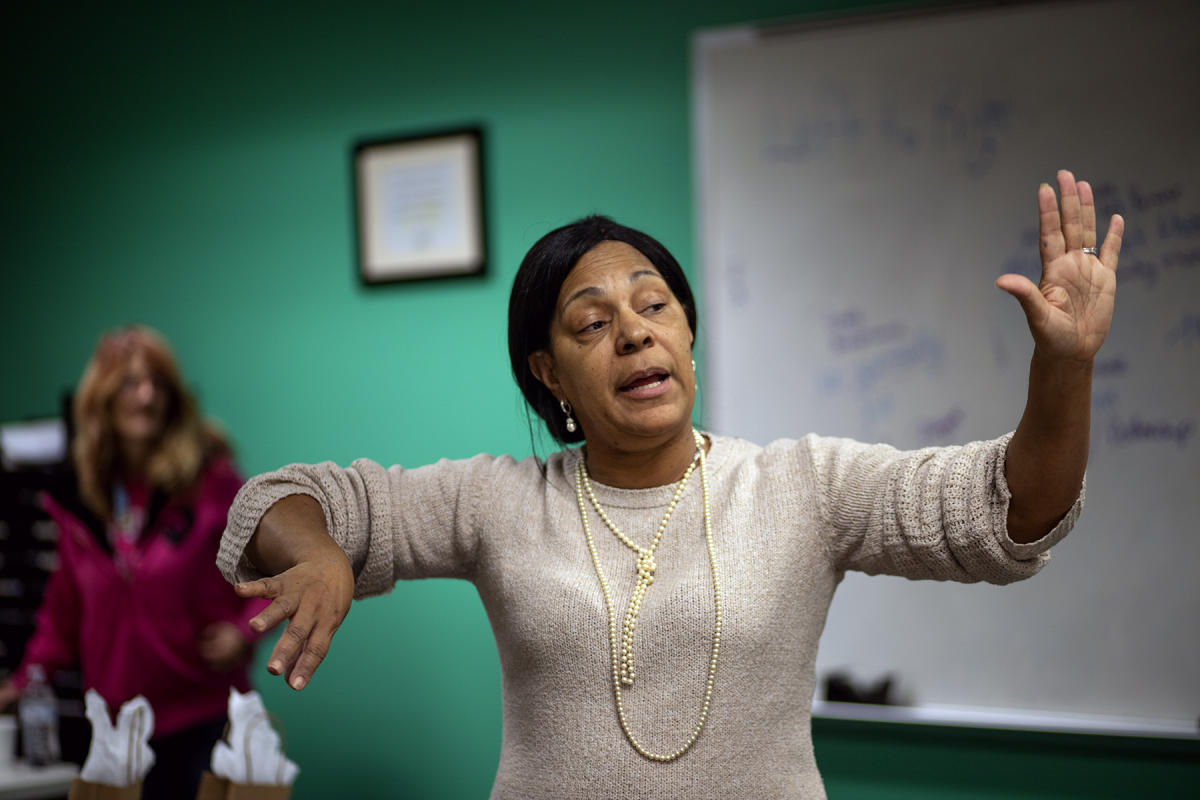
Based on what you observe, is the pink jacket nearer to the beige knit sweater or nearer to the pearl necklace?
the beige knit sweater

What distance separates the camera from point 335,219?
2.66 m

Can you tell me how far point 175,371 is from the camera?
2.39 metres

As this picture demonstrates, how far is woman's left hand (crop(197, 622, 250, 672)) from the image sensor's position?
7.20 feet

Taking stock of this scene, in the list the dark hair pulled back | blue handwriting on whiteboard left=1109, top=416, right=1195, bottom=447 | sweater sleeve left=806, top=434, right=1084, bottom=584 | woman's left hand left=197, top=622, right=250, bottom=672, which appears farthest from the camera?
woman's left hand left=197, top=622, right=250, bottom=672

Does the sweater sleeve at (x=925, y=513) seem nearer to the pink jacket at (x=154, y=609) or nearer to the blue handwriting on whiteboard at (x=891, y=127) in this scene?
the blue handwriting on whiteboard at (x=891, y=127)

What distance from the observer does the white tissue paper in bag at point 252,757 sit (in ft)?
4.40

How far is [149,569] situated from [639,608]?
1.53 meters

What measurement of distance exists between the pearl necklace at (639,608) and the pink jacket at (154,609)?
130 cm

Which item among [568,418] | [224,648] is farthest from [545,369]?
[224,648]

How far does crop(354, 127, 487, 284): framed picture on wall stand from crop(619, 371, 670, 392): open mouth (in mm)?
1354

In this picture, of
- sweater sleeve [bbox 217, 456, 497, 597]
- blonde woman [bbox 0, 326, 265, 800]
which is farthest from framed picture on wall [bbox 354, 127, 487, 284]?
sweater sleeve [bbox 217, 456, 497, 597]

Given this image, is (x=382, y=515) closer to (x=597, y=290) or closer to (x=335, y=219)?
(x=597, y=290)

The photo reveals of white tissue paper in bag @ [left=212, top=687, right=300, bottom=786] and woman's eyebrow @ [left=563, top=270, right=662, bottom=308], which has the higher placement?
woman's eyebrow @ [left=563, top=270, right=662, bottom=308]

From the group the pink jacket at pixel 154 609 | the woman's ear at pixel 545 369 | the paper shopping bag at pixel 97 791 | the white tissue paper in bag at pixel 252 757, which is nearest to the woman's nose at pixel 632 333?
the woman's ear at pixel 545 369
